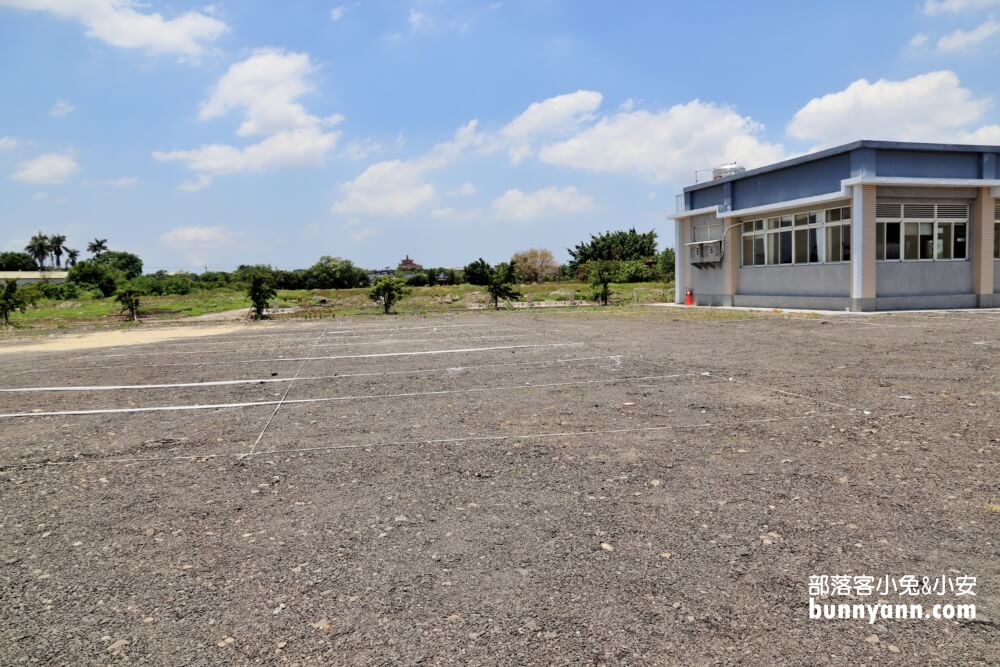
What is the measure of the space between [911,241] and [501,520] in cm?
2401

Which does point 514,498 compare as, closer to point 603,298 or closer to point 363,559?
point 363,559

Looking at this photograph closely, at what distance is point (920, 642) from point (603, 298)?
1331 inches

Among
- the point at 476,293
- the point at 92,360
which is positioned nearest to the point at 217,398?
the point at 92,360

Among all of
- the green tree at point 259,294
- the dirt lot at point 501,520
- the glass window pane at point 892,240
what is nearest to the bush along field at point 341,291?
the green tree at point 259,294

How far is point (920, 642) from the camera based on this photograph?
261cm

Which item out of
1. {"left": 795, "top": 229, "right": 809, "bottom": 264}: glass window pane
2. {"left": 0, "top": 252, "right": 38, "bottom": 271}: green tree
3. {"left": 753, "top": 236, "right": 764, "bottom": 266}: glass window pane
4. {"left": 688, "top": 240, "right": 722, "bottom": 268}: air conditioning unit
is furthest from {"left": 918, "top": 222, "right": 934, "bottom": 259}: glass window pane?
{"left": 0, "top": 252, "right": 38, "bottom": 271}: green tree

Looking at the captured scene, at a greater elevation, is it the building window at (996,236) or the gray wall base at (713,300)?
the building window at (996,236)

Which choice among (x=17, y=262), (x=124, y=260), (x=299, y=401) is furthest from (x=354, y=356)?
(x=17, y=262)

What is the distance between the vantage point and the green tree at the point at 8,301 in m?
29.6

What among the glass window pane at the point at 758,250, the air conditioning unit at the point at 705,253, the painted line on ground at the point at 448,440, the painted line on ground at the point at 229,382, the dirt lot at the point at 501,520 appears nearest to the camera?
the dirt lot at the point at 501,520

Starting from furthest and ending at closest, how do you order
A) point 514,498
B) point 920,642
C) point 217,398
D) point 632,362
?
point 632,362, point 217,398, point 514,498, point 920,642

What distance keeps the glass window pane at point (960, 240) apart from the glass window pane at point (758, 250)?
689cm

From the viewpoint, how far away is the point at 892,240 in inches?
889

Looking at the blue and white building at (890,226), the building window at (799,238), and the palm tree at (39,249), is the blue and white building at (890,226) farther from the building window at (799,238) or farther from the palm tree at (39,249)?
the palm tree at (39,249)
